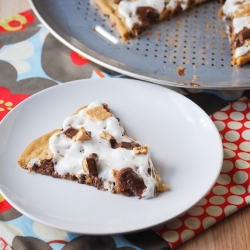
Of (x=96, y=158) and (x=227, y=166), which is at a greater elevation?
(x=96, y=158)

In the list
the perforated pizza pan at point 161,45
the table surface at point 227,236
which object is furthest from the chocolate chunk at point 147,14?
the table surface at point 227,236

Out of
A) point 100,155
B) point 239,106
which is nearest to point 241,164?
point 239,106

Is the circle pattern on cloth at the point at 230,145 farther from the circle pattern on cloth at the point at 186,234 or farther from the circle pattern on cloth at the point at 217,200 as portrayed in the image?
the circle pattern on cloth at the point at 186,234

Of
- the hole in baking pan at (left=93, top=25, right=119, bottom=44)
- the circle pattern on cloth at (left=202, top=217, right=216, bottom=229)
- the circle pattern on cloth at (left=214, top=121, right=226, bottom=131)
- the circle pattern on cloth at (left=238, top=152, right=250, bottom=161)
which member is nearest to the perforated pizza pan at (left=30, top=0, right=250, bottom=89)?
the hole in baking pan at (left=93, top=25, right=119, bottom=44)

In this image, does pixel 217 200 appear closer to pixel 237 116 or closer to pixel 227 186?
pixel 227 186

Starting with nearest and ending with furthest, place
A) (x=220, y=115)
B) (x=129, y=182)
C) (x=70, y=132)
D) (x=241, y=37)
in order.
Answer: (x=129, y=182) → (x=70, y=132) → (x=220, y=115) → (x=241, y=37)

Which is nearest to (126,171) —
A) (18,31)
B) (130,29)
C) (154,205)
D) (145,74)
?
(154,205)

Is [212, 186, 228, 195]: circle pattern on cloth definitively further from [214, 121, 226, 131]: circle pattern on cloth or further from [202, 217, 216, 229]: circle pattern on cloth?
[214, 121, 226, 131]: circle pattern on cloth
